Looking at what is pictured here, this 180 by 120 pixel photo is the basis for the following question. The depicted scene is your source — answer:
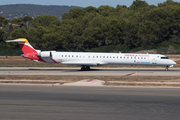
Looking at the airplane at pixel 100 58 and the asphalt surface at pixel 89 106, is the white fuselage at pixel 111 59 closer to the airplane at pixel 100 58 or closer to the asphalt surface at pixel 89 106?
the airplane at pixel 100 58

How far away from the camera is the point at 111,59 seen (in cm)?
3447

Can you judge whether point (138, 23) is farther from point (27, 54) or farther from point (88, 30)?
point (27, 54)

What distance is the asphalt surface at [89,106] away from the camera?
36.4 feet

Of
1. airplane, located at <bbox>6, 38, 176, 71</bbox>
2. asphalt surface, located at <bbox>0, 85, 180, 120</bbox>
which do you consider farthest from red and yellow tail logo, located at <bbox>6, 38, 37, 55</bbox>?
asphalt surface, located at <bbox>0, 85, 180, 120</bbox>

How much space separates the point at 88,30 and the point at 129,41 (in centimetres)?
1451

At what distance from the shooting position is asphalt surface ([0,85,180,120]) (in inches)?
437

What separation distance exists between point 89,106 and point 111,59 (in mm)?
21922

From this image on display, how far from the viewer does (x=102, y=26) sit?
8519 centimetres

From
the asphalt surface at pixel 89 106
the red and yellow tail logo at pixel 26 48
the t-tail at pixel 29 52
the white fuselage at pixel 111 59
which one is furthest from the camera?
the red and yellow tail logo at pixel 26 48

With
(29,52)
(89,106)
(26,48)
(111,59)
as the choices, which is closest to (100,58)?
(111,59)

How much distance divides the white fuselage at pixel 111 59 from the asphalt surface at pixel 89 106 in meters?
17.6

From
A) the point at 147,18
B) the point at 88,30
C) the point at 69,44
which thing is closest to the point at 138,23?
the point at 147,18

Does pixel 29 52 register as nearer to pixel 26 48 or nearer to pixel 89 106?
pixel 26 48

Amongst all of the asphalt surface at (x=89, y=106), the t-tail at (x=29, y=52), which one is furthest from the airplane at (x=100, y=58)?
the asphalt surface at (x=89, y=106)
